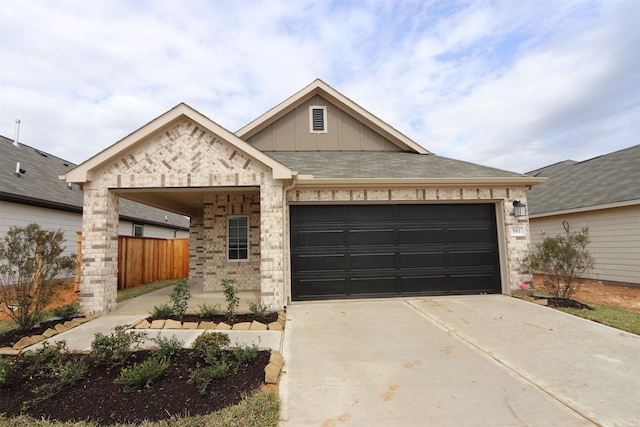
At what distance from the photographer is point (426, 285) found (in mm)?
8375

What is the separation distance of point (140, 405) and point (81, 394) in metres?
0.80

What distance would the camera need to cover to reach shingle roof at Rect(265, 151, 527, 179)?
329 inches

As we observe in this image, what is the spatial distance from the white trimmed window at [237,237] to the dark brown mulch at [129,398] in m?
5.71

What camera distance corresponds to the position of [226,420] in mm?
2764

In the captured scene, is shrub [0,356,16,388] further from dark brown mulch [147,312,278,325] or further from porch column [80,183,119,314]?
porch column [80,183,119,314]

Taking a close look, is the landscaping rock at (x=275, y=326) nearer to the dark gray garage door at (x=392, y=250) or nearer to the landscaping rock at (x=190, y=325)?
the landscaping rock at (x=190, y=325)

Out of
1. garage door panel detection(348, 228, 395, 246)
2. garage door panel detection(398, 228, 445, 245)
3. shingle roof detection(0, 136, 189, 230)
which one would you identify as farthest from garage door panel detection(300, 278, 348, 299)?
shingle roof detection(0, 136, 189, 230)

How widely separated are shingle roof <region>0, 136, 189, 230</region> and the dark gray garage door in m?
9.29

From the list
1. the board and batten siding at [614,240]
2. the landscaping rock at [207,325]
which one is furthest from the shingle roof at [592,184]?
the landscaping rock at [207,325]

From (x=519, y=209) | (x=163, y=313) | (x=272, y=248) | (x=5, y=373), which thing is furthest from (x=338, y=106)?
(x=5, y=373)

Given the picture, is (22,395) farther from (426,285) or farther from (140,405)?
(426,285)

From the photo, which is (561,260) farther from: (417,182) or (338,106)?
(338,106)

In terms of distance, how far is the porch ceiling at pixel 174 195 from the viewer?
734 centimetres

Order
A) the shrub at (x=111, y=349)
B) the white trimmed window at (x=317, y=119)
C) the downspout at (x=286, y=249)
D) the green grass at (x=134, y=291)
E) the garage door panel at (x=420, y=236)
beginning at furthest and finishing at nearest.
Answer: the white trimmed window at (x=317, y=119), the green grass at (x=134, y=291), the garage door panel at (x=420, y=236), the downspout at (x=286, y=249), the shrub at (x=111, y=349)
